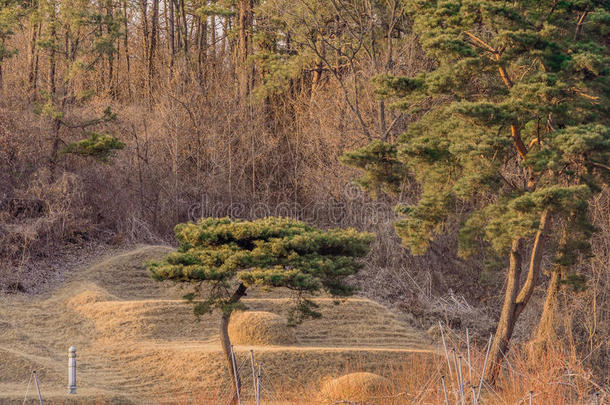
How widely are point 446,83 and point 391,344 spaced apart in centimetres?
433

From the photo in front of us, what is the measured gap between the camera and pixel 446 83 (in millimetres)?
9203

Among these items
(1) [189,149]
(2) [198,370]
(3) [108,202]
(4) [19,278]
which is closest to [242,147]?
(1) [189,149]

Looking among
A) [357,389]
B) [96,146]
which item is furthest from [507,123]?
[96,146]

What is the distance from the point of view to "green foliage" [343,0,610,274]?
28.2ft

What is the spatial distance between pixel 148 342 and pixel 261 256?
154 inches

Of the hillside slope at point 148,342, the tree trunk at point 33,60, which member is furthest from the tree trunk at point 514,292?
the tree trunk at point 33,60

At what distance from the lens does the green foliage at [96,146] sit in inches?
598

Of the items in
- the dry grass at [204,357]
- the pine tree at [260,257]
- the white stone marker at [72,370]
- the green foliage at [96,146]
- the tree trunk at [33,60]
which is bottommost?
the dry grass at [204,357]

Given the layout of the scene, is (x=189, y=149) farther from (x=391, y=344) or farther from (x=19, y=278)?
(x=391, y=344)

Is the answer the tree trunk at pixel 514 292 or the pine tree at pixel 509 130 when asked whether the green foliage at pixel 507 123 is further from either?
the tree trunk at pixel 514 292

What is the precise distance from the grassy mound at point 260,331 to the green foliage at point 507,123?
2.46m

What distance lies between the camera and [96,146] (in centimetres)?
→ 1519

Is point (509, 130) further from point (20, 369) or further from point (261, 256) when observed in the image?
point (20, 369)

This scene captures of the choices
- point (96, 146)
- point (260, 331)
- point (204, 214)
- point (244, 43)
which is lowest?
point (260, 331)
